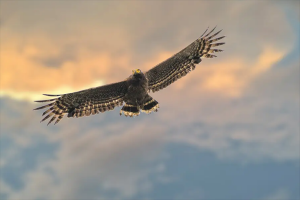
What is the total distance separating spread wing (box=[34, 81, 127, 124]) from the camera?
74.4 ft

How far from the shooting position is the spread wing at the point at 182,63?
23.2 m

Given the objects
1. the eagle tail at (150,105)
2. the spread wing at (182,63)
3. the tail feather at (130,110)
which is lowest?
the tail feather at (130,110)

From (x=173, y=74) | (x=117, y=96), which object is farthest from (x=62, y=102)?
(x=173, y=74)

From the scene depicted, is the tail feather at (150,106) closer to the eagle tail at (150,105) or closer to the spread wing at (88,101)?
the eagle tail at (150,105)

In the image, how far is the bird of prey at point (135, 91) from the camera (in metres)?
22.6

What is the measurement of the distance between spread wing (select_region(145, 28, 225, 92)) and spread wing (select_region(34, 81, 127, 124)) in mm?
1644

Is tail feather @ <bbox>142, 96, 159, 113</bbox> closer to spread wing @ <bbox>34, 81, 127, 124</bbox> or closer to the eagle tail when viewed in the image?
the eagle tail

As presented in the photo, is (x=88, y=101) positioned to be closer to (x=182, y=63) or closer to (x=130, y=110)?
(x=130, y=110)

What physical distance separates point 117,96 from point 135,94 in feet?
3.39

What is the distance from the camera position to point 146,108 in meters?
23.2

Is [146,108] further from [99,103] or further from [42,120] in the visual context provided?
[42,120]

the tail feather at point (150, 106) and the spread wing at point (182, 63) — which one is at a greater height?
the spread wing at point (182, 63)

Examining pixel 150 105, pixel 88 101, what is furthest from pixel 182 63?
pixel 88 101

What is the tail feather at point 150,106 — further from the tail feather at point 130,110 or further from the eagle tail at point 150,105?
the tail feather at point 130,110
